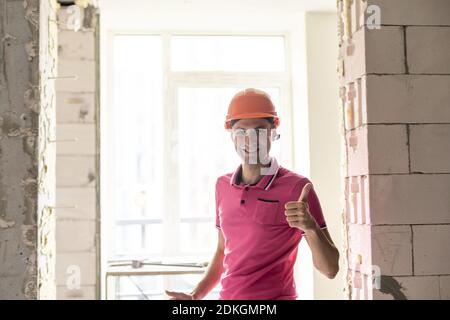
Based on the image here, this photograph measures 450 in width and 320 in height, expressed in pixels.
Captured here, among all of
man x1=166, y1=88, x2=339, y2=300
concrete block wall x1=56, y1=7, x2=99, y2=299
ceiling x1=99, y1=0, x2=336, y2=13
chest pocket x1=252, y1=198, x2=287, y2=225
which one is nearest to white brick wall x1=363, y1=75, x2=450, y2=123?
man x1=166, y1=88, x2=339, y2=300

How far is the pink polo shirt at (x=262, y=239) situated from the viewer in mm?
1739

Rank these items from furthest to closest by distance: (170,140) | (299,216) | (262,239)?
(170,140)
(262,239)
(299,216)

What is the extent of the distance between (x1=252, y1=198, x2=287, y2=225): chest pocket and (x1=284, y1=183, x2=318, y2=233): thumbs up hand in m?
0.12

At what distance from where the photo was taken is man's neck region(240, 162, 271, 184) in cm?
190

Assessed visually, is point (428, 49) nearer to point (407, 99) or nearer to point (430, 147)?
point (407, 99)

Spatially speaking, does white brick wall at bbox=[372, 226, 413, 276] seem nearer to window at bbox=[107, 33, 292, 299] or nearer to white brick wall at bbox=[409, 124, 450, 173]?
white brick wall at bbox=[409, 124, 450, 173]

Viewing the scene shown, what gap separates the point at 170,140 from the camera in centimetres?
413

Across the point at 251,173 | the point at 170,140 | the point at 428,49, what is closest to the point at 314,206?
the point at 251,173

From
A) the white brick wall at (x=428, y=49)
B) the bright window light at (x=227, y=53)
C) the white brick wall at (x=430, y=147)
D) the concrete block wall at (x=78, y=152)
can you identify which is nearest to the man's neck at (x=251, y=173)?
the white brick wall at (x=430, y=147)

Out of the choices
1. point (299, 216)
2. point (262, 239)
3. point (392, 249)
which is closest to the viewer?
point (299, 216)

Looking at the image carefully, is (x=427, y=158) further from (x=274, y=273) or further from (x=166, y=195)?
(x=166, y=195)

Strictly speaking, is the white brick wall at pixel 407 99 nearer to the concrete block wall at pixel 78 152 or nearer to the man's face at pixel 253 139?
the man's face at pixel 253 139

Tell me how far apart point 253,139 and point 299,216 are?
1.09 feet

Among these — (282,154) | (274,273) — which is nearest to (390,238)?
(274,273)
